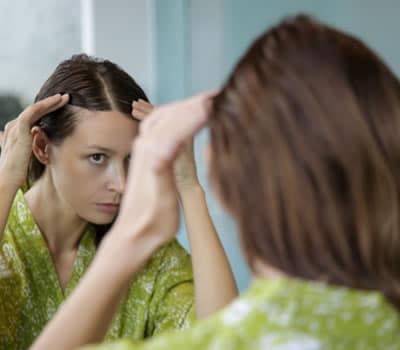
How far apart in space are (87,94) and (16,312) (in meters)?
0.39

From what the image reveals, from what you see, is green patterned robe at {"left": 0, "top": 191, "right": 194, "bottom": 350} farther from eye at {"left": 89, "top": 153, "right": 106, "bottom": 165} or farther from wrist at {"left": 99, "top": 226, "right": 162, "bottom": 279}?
wrist at {"left": 99, "top": 226, "right": 162, "bottom": 279}

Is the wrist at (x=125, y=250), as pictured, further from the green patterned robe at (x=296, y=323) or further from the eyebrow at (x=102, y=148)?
the eyebrow at (x=102, y=148)

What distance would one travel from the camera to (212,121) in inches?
29.5

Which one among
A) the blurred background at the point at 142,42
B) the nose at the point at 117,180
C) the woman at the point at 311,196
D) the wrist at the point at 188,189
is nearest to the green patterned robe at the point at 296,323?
the woman at the point at 311,196

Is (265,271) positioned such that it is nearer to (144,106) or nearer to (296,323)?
(296,323)

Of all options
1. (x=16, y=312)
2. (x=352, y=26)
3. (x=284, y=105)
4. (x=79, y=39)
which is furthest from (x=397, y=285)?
(x=79, y=39)

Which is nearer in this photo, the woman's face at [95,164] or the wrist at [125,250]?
the wrist at [125,250]

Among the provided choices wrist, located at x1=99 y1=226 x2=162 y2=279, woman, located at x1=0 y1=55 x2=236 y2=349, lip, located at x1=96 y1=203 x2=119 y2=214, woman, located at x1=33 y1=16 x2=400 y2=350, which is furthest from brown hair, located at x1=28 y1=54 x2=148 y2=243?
woman, located at x1=33 y1=16 x2=400 y2=350

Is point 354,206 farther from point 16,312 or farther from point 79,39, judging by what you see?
point 79,39

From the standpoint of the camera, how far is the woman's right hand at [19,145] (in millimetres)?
1280

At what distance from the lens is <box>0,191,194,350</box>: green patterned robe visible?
4.28ft

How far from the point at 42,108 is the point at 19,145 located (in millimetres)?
77

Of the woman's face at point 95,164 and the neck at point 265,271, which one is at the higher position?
the neck at point 265,271

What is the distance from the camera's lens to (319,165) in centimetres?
68
